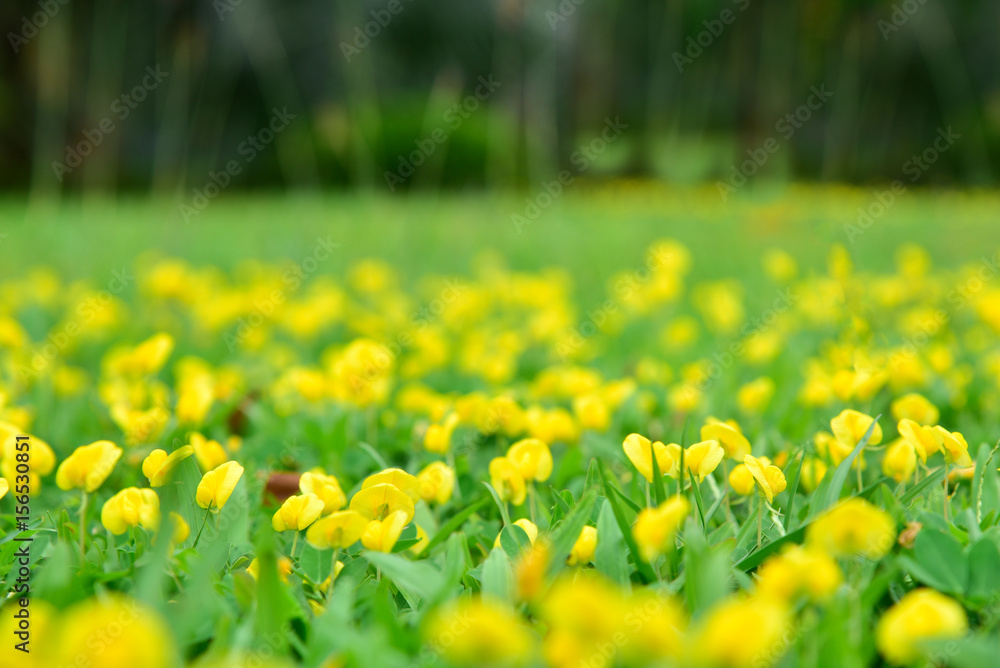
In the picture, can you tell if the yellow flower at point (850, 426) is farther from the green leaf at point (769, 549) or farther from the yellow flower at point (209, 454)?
the yellow flower at point (209, 454)

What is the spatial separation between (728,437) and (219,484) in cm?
55

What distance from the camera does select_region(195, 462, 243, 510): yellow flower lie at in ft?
2.84

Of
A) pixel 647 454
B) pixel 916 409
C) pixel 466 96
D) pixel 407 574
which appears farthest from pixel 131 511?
pixel 466 96

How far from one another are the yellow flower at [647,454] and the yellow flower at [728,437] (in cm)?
6

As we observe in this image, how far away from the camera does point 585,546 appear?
2.84ft

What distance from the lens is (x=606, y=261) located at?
3982 mm

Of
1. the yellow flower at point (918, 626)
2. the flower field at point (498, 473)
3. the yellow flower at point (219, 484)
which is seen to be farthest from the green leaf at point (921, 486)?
the yellow flower at point (219, 484)

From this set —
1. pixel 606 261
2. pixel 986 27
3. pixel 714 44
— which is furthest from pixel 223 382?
pixel 986 27

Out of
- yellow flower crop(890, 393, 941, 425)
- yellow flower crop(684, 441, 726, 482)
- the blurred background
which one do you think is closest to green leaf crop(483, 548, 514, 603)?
yellow flower crop(684, 441, 726, 482)

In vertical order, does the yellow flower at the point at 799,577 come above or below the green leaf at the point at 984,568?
above

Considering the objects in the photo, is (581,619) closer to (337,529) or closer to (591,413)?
(337,529)

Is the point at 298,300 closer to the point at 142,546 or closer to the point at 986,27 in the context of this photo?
the point at 142,546

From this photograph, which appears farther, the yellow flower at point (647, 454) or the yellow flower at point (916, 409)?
the yellow flower at point (916, 409)

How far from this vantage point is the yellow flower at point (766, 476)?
85 centimetres
